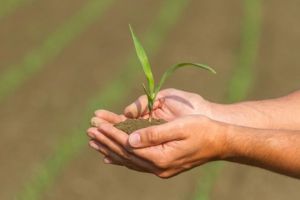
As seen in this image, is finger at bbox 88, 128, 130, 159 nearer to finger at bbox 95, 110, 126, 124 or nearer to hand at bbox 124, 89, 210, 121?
finger at bbox 95, 110, 126, 124

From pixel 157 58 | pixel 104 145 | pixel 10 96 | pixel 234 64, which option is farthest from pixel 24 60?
pixel 104 145

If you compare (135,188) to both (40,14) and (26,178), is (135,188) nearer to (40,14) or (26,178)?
(26,178)

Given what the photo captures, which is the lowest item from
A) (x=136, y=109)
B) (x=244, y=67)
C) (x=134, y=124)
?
(x=134, y=124)

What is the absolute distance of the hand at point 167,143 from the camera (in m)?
2.73

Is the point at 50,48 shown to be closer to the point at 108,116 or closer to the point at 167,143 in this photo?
the point at 108,116

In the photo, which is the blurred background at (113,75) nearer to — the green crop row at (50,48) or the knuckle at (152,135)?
the green crop row at (50,48)

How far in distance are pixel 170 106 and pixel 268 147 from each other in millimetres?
463

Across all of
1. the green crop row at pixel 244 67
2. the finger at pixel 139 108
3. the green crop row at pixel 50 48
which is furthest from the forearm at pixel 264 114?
the green crop row at pixel 50 48

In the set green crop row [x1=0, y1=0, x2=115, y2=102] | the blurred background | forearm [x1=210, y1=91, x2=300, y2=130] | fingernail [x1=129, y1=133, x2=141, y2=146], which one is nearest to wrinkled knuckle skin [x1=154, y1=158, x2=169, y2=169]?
fingernail [x1=129, y1=133, x2=141, y2=146]

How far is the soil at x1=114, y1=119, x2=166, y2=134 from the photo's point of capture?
9.28ft

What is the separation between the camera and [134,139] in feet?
8.90

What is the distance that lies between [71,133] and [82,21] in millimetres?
1816

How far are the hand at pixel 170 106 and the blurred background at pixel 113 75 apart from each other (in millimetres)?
1913

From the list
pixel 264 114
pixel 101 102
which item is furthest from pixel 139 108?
pixel 101 102
